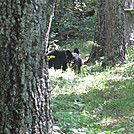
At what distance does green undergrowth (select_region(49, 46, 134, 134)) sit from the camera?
195 inches

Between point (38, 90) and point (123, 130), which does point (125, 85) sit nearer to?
point (123, 130)

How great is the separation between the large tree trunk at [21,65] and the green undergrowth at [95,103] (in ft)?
2.65

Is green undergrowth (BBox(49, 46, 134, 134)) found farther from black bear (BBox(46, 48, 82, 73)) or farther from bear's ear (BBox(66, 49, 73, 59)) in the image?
bear's ear (BBox(66, 49, 73, 59))

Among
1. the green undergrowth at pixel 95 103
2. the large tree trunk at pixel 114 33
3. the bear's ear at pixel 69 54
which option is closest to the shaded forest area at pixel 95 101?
the green undergrowth at pixel 95 103

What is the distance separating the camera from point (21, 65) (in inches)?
135

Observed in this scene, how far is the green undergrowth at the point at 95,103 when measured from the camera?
16.2 feet

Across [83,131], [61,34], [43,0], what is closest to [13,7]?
[43,0]

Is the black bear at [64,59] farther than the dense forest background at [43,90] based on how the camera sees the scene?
Yes

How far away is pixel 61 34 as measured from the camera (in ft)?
69.4

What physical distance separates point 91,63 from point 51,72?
3.05m

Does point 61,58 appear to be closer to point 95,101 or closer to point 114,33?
point 114,33

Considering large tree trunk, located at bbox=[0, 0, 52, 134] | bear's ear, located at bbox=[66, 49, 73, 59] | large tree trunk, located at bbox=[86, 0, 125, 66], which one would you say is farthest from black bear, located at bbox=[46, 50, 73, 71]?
large tree trunk, located at bbox=[0, 0, 52, 134]

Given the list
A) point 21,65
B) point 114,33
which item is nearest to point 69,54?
point 114,33

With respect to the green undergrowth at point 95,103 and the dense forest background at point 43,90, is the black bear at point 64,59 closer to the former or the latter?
the green undergrowth at point 95,103
